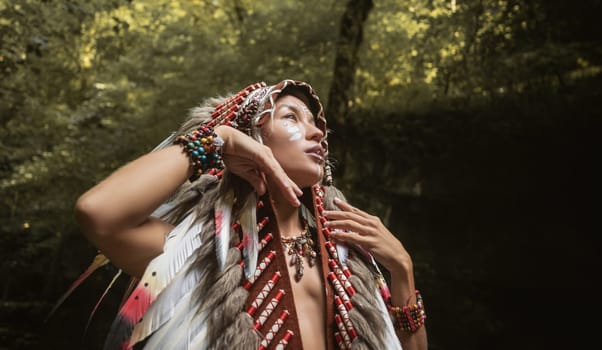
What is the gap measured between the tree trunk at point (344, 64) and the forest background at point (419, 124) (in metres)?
0.02

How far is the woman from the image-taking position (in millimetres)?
1241

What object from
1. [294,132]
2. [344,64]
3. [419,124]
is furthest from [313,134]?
[419,124]

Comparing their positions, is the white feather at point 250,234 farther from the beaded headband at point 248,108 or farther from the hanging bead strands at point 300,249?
the beaded headband at point 248,108

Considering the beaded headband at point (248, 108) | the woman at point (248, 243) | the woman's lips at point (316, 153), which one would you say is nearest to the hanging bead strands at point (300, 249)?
the woman at point (248, 243)

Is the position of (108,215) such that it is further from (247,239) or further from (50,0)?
(50,0)

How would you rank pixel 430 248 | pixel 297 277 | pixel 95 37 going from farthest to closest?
pixel 95 37 < pixel 430 248 < pixel 297 277

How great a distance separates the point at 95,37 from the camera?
17.6 feet

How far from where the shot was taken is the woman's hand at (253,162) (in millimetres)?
1370

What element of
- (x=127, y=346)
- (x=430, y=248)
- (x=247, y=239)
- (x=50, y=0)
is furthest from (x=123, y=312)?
(x=50, y=0)

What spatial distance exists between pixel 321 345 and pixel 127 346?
1.95 feet

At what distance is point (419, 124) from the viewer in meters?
5.48

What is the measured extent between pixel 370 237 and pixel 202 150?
0.68 m

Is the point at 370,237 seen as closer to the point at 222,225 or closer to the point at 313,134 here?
the point at 313,134

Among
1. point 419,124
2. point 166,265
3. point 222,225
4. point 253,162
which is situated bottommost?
point 166,265
